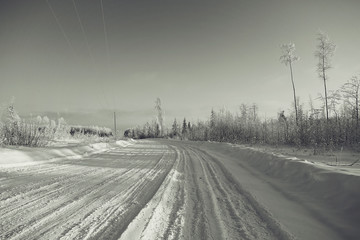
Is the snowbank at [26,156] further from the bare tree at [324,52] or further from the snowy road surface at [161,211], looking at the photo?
the bare tree at [324,52]

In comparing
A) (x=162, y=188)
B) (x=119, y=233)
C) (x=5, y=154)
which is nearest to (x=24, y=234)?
(x=119, y=233)

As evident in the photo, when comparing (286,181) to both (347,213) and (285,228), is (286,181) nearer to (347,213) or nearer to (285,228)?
(347,213)

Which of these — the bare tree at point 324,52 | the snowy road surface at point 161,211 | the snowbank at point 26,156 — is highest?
the bare tree at point 324,52

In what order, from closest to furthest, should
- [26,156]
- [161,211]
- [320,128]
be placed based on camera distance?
[161,211] → [26,156] → [320,128]

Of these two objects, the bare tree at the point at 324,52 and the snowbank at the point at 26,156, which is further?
the bare tree at the point at 324,52

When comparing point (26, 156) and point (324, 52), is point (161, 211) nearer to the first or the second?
point (26, 156)

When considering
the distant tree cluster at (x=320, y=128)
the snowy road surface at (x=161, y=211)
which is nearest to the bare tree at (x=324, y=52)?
the distant tree cluster at (x=320, y=128)

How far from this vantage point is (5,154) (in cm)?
706

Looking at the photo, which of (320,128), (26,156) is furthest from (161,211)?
(320,128)

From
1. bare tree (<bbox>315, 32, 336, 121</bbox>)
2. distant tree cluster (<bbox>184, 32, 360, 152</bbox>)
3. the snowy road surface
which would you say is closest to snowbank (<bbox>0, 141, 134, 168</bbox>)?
the snowy road surface

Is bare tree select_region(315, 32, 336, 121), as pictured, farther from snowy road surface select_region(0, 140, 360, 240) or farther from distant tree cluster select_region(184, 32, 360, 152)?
snowy road surface select_region(0, 140, 360, 240)

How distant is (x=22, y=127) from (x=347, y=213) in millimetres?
13259

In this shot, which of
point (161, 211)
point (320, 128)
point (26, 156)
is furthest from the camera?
point (320, 128)

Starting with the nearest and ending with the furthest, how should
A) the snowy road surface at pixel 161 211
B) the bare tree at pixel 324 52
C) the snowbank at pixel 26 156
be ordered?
the snowy road surface at pixel 161 211 → the snowbank at pixel 26 156 → the bare tree at pixel 324 52
